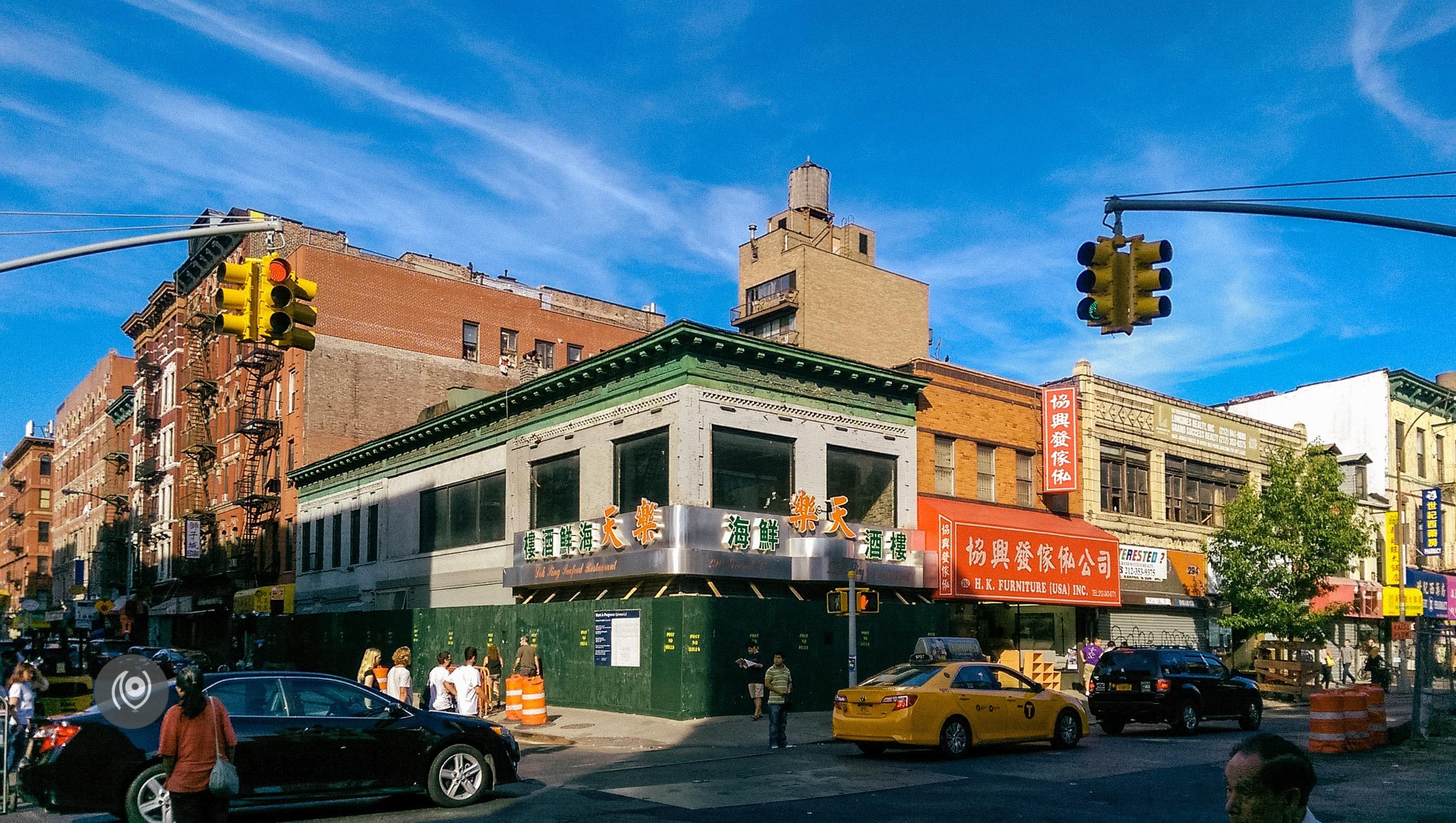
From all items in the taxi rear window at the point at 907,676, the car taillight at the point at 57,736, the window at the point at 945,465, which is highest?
the window at the point at 945,465

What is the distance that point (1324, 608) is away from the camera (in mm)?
40250

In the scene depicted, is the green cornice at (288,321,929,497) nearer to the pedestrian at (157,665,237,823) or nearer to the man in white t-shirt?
the man in white t-shirt

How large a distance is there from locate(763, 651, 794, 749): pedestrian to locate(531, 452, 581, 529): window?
36.7 ft

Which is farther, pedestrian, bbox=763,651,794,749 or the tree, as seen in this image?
the tree

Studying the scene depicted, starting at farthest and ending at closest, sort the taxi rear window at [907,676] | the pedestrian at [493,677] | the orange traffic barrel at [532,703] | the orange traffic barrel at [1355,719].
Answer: the pedestrian at [493,677] < the orange traffic barrel at [532,703] < the orange traffic barrel at [1355,719] < the taxi rear window at [907,676]

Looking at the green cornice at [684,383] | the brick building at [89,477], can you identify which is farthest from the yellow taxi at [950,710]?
the brick building at [89,477]

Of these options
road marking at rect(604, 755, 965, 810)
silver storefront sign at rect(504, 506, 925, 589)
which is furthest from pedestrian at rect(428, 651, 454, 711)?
silver storefront sign at rect(504, 506, 925, 589)

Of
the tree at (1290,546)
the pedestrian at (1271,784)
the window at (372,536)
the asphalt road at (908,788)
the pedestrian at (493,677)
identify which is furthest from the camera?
the window at (372,536)

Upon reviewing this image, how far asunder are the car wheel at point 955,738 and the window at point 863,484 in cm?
1109

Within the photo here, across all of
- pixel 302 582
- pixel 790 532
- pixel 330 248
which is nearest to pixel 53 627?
pixel 302 582

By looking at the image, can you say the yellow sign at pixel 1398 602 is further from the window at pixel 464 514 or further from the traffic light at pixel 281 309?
the traffic light at pixel 281 309

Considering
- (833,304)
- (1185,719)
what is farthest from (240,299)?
(833,304)

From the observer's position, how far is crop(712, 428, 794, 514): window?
27.9 meters

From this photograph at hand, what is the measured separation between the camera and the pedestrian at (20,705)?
1552 centimetres
